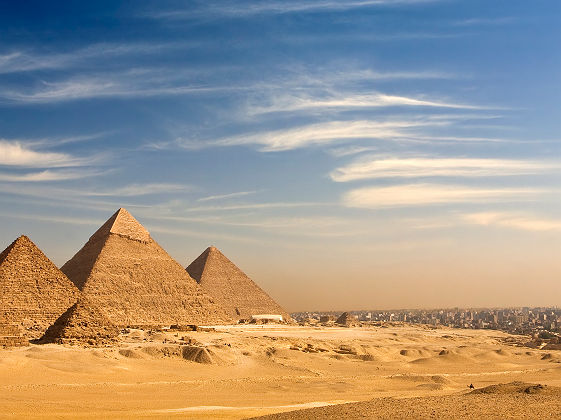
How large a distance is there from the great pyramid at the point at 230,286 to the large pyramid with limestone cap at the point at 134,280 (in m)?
13.8

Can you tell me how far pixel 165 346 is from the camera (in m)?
27.9

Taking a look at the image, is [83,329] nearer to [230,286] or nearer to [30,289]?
[30,289]

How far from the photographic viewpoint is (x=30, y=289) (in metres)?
36.0

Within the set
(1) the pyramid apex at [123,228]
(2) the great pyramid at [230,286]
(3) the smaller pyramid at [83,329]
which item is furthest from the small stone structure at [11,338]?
(2) the great pyramid at [230,286]

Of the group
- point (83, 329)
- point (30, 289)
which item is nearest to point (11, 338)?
point (83, 329)

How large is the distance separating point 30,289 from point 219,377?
672 inches

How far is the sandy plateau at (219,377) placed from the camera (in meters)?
16.1

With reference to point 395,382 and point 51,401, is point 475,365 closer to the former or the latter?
point 395,382

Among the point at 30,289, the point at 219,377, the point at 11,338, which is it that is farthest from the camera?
the point at 30,289

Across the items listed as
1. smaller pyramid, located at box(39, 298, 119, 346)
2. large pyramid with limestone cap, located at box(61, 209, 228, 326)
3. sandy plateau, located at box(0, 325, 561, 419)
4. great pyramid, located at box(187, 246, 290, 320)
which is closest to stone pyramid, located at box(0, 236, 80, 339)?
sandy plateau, located at box(0, 325, 561, 419)

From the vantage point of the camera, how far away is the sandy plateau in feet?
52.9

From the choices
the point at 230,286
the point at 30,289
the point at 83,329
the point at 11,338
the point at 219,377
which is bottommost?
the point at 219,377

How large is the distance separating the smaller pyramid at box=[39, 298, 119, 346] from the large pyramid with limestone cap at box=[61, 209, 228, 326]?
18.9 metres

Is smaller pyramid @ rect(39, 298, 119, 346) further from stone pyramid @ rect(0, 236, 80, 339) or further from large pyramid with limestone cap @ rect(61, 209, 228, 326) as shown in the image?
large pyramid with limestone cap @ rect(61, 209, 228, 326)
